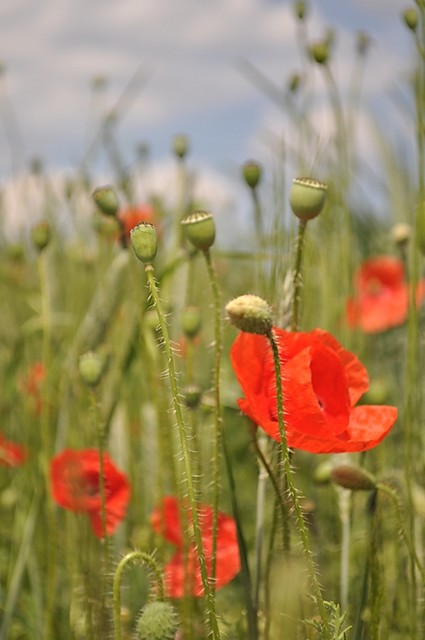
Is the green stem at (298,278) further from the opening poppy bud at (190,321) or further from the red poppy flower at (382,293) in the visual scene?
the red poppy flower at (382,293)

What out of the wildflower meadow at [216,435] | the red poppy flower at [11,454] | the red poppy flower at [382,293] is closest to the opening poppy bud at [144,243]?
the wildflower meadow at [216,435]

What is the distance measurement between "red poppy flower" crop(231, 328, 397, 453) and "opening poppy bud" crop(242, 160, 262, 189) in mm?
202

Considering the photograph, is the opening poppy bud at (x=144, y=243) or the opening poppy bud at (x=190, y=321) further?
the opening poppy bud at (x=190, y=321)

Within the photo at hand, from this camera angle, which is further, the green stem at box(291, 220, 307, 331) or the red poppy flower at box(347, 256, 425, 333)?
the red poppy flower at box(347, 256, 425, 333)

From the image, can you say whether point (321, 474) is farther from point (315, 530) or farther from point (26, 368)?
point (26, 368)

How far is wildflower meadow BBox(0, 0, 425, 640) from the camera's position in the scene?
0.62 m

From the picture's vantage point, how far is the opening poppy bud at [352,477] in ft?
2.06

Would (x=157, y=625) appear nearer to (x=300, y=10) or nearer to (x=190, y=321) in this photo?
(x=190, y=321)

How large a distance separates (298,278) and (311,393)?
108 millimetres

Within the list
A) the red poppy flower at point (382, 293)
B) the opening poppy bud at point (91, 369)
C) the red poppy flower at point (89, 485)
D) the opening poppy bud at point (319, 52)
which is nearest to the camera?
the opening poppy bud at point (91, 369)

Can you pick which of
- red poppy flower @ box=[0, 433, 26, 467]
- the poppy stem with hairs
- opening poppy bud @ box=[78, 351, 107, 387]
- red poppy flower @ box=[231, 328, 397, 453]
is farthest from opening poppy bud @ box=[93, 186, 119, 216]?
red poppy flower @ box=[0, 433, 26, 467]

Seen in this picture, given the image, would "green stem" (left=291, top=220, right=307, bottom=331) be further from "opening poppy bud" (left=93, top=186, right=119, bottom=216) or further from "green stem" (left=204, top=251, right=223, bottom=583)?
"opening poppy bud" (left=93, top=186, right=119, bottom=216)

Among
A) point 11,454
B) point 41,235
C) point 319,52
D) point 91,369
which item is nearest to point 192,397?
point 91,369

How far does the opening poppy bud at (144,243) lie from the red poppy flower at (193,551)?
276 millimetres
